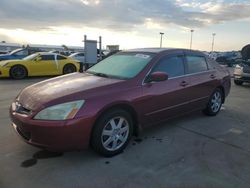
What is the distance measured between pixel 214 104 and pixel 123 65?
257 centimetres

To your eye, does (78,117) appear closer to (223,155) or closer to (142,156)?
(142,156)

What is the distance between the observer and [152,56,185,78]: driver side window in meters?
4.17

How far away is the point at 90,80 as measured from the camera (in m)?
3.84

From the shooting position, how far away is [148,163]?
334 cm

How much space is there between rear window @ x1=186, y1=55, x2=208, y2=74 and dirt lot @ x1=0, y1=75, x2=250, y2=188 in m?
1.20

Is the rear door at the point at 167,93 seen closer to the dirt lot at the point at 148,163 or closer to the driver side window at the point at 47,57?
the dirt lot at the point at 148,163

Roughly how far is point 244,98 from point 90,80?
19.6ft

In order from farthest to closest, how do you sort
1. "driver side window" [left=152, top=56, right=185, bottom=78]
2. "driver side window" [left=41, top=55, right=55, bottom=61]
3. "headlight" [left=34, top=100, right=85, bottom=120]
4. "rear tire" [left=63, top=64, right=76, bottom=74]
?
"rear tire" [left=63, top=64, right=76, bottom=74] → "driver side window" [left=41, top=55, right=55, bottom=61] → "driver side window" [left=152, top=56, right=185, bottom=78] → "headlight" [left=34, top=100, right=85, bottom=120]

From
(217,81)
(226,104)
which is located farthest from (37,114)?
(226,104)

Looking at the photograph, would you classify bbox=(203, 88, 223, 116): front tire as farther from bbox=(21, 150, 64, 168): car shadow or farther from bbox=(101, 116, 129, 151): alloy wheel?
bbox=(21, 150, 64, 168): car shadow

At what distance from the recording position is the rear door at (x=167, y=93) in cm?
389

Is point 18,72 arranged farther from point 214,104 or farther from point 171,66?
point 214,104

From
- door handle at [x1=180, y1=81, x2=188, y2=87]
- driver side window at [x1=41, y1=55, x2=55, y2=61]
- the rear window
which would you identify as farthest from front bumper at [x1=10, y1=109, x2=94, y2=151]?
driver side window at [x1=41, y1=55, x2=55, y2=61]

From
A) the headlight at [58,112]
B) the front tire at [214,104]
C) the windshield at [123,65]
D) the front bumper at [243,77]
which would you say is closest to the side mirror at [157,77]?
the windshield at [123,65]
